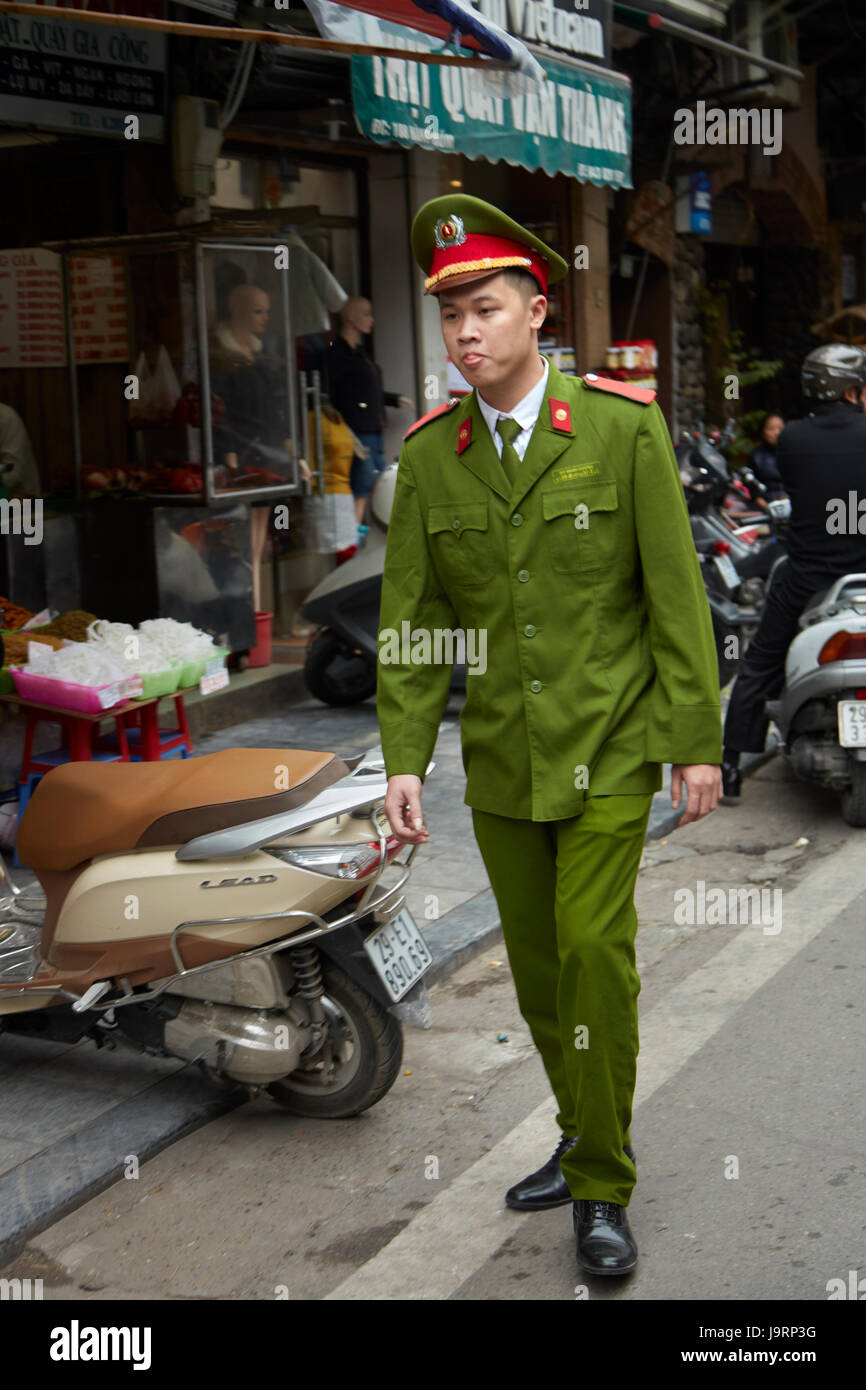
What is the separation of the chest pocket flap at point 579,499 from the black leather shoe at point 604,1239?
139 centimetres

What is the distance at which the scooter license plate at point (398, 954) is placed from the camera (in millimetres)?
3855

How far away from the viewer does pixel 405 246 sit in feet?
35.6

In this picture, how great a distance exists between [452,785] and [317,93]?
13.5ft

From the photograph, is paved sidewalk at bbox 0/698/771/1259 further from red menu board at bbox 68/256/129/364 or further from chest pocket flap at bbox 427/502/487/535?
red menu board at bbox 68/256/129/364

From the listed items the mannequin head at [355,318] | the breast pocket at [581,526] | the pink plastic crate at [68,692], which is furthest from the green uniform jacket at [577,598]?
the mannequin head at [355,318]

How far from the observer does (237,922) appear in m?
3.74

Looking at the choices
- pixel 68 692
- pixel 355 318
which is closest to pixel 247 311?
pixel 355 318

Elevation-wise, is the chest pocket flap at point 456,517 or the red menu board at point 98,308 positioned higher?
the red menu board at point 98,308

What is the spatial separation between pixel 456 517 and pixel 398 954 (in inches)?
50.1
